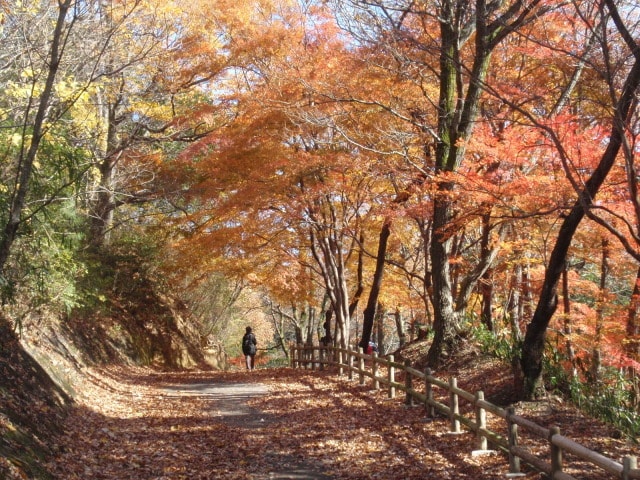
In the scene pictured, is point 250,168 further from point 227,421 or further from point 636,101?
point 636,101

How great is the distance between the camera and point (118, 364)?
1872 centimetres

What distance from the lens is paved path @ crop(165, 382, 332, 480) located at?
7.27 metres

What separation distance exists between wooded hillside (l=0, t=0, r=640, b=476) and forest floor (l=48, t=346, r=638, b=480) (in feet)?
4.49

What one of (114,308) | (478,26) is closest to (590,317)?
(478,26)

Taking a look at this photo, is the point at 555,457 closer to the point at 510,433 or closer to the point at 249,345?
the point at 510,433

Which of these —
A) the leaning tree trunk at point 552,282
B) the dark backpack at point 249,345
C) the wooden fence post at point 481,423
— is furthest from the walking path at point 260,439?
the dark backpack at point 249,345

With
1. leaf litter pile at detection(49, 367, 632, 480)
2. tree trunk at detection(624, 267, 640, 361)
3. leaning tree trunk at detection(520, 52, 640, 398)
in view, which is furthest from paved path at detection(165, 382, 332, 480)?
tree trunk at detection(624, 267, 640, 361)

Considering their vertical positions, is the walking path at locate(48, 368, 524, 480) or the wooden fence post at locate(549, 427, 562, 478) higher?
the wooden fence post at locate(549, 427, 562, 478)

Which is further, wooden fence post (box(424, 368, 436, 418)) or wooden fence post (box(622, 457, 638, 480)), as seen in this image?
wooden fence post (box(424, 368, 436, 418))

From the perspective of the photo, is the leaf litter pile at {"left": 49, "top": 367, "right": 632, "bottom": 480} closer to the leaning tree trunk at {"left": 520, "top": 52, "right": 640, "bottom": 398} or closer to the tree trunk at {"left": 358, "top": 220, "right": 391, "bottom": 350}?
the leaning tree trunk at {"left": 520, "top": 52, "right": 640, "bottom": 398}

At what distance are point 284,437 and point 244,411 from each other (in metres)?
2.64

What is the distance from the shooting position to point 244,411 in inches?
460

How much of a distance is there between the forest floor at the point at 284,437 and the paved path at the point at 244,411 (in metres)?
0.02

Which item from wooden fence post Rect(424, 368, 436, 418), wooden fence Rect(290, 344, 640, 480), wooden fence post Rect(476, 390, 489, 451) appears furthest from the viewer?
wooden fence post Rect(424, 368, 436, 418)
